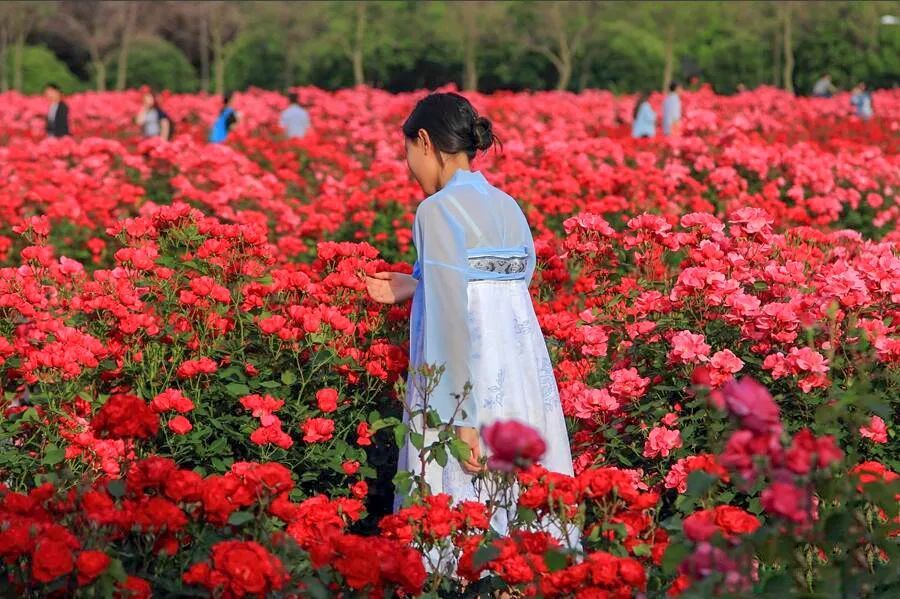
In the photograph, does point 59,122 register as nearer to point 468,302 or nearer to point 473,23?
point 468,302

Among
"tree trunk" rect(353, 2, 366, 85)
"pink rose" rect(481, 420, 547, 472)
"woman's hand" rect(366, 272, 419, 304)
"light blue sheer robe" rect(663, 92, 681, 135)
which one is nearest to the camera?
"pink rose" rect(481, 420, 547, 472)

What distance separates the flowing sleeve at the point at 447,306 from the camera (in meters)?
3.47

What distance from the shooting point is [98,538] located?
2.78 m

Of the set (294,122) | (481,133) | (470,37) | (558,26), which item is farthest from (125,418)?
(470,37)

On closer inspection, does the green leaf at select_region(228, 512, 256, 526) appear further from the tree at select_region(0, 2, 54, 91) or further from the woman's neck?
the tree at select_region(0, 2, 54, 91)

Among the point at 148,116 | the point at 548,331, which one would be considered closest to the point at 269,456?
the point at 548,331

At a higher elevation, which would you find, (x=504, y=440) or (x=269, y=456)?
(x=504, y=440)

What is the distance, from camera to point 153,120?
15.0m

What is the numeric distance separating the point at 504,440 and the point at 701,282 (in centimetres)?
230

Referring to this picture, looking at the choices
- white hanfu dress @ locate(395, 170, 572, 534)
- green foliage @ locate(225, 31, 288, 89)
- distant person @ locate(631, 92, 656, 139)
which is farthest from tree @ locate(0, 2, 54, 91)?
white hanfu dress @ locate(395, 170, 572, 534)

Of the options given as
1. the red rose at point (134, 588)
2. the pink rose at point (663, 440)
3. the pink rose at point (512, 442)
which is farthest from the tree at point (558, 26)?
the pink rose at point (512, 442)

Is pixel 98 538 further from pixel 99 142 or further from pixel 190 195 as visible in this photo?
pixel 99 142

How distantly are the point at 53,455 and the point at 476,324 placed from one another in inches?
56.0

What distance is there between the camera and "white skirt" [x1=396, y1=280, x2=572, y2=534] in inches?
142
